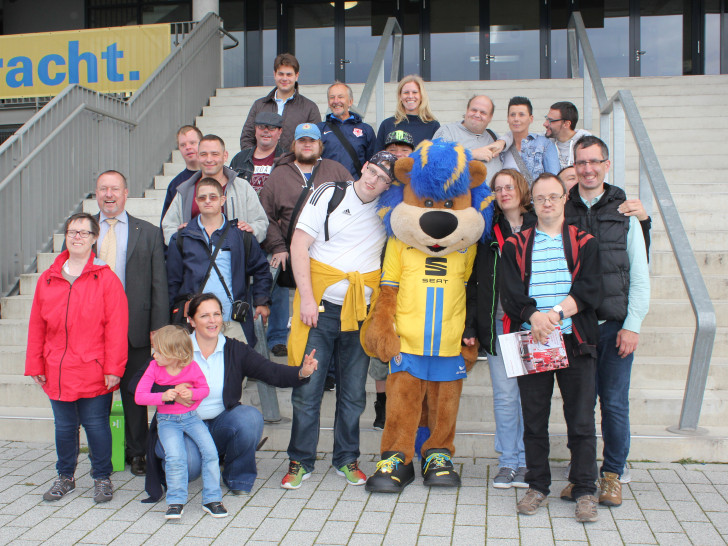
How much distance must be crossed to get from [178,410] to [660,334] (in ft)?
11.0

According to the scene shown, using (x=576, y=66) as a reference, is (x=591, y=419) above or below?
below

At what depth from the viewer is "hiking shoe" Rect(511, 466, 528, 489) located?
4.03m

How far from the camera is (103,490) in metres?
3.99

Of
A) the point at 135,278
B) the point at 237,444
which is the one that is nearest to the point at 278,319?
the point at 135,278

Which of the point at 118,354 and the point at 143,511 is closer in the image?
the point at 143,511

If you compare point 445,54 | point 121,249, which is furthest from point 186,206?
point 445,54

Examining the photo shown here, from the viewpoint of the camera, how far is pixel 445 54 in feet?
44.9

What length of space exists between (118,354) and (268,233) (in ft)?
4.29

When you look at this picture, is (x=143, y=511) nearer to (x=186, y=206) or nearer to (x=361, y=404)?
(x=361, y=404)

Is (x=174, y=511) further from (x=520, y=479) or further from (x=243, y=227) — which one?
A: (x=520, y=479)

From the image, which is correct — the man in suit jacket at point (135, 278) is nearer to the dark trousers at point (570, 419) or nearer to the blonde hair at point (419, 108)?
the blonde hair at point (419, 108)

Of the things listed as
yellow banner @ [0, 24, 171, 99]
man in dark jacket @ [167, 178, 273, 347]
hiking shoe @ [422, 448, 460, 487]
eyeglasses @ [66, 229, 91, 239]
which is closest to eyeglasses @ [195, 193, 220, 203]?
man in dark jacket @ [167, 178, 273, 347]

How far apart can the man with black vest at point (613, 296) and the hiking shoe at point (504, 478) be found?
318mm

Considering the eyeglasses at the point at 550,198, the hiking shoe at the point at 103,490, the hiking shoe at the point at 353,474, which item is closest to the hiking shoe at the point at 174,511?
the hiking shoe at the point at 103,490
